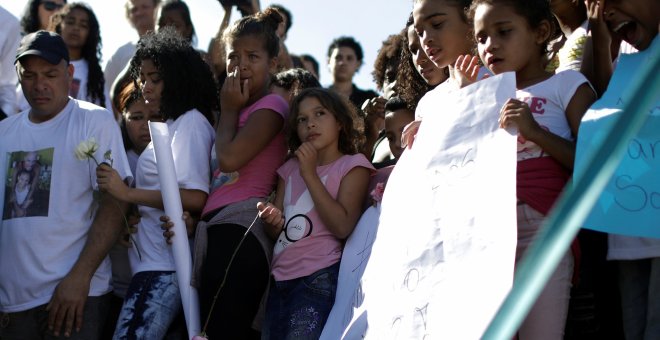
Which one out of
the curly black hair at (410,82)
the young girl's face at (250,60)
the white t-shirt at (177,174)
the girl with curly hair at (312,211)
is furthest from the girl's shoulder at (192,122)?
the curly black hair at (410,82)

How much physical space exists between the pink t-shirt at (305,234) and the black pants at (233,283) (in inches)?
3.8

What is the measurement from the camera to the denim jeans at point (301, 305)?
339cm

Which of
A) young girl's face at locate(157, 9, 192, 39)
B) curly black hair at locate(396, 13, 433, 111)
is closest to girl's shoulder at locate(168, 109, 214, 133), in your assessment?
curly black hair at locate(396, 13, 433, 111)

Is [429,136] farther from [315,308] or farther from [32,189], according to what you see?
[32,189]

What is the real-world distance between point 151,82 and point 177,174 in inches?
24.8

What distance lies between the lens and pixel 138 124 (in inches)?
182

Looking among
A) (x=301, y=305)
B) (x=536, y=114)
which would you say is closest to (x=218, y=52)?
(x=301, y=305)

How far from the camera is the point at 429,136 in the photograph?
3.17 metres

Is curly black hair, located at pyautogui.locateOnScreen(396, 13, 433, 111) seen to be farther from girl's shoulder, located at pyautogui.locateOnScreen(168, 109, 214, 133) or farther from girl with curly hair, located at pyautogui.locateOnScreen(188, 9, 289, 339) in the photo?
girl's shoulder, located at pyautogui.locateOnScreen(168, 109, 214, 133)

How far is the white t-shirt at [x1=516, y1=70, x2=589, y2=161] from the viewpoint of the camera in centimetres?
292

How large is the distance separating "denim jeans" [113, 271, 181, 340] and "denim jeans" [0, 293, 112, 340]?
21 cm

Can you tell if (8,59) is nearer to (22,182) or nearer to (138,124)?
(138,124)

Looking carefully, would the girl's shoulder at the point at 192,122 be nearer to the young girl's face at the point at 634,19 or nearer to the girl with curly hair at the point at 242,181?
the girl with curly hair at the point at 242,181

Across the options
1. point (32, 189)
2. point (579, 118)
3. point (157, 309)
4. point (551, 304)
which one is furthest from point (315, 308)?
point (32, 189)
